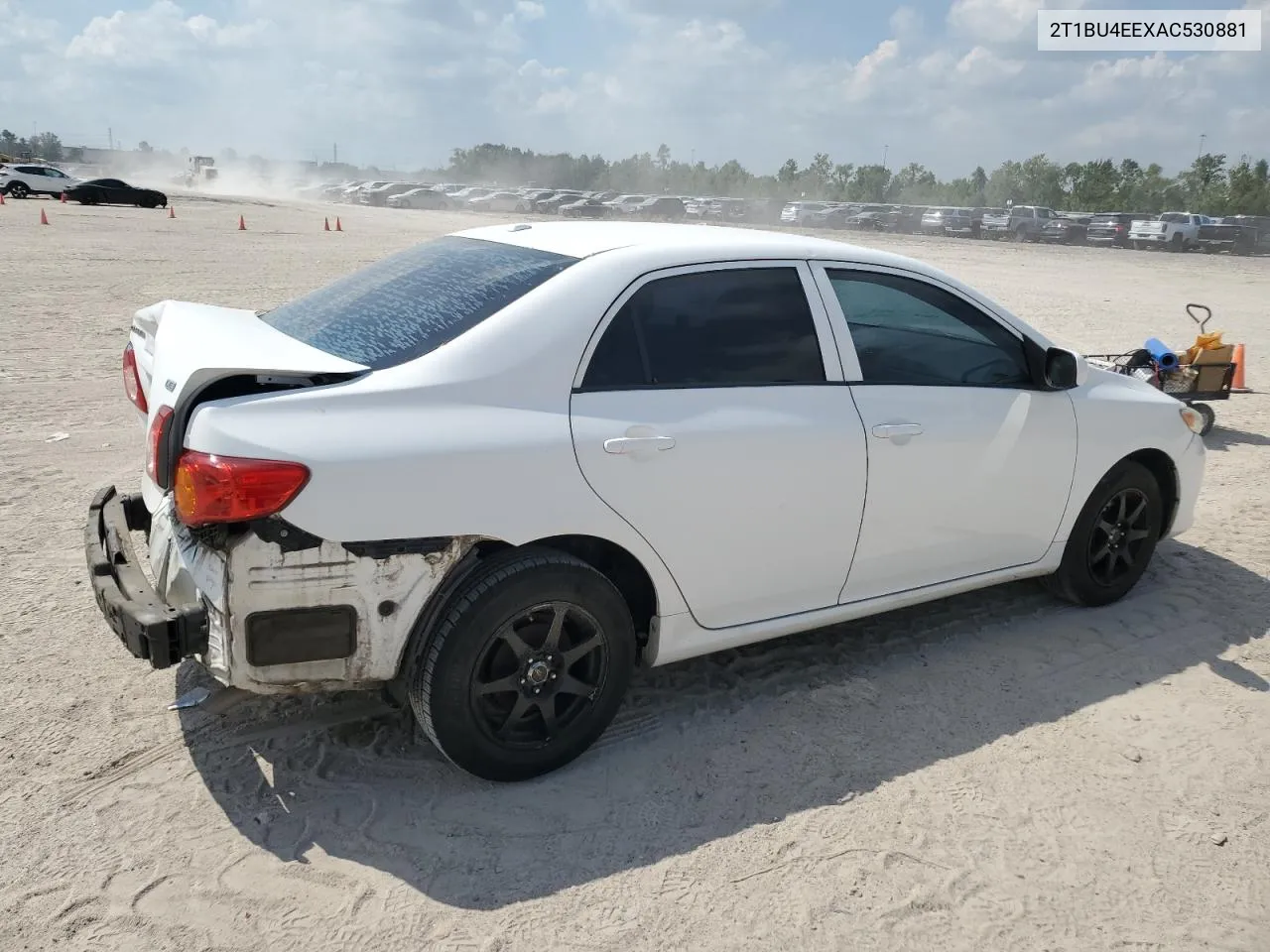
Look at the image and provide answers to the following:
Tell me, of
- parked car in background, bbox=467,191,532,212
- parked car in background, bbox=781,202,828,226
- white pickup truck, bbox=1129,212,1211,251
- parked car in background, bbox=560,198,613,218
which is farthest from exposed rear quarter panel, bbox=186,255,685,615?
parked car in background, bbox=467,191,532,212

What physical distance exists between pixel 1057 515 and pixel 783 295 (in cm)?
176

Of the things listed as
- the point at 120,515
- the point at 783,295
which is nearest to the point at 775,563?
the point at 783,295

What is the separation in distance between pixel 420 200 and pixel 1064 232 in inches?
1664

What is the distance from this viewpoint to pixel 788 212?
56312mm

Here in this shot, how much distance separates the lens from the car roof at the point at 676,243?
3572mm

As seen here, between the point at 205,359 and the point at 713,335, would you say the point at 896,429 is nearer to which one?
the point at 713,335

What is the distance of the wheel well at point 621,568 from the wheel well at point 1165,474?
2708 mm

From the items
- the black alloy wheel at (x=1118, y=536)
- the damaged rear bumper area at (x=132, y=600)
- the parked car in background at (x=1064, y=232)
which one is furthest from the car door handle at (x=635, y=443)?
the parked car in background at (x=1064, y=232)

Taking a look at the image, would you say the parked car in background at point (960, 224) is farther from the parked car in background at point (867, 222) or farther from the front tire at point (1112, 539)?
the front tire at point (1112, 539)

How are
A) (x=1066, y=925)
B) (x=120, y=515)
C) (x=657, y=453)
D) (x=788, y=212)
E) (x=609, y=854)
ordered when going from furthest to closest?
(x=788, y=212)
(x=120, y=515)
(x=657, y=453)
(x=609, y=854)
(x=1066, y=925)

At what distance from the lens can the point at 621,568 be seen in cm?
347

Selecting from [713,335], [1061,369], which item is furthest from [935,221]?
[713,335]

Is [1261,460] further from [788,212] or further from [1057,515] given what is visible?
[788,212]

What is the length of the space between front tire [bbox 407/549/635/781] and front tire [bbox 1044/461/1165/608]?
244cm
